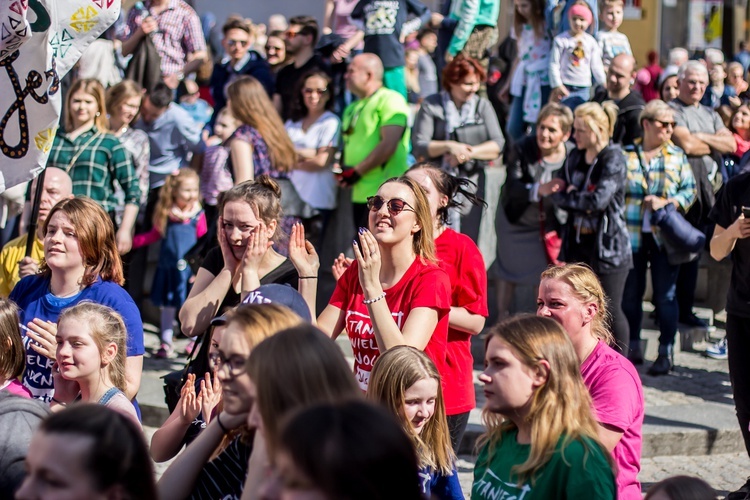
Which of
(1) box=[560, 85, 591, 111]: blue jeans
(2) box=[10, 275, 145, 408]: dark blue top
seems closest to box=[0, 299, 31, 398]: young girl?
(2) box=[10, 275, 145, 408]: dark blue top

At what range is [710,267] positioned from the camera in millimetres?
10242

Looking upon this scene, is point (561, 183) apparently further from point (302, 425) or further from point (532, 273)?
point (302, 425)

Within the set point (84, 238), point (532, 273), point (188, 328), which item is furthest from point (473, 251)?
point (532, 273)

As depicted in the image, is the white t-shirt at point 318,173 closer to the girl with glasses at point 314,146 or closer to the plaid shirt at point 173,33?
the girl with glasses at point 314,146

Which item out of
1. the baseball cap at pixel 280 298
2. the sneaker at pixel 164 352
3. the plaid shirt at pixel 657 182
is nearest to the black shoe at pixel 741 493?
the plaid shirt at pixel 657 182

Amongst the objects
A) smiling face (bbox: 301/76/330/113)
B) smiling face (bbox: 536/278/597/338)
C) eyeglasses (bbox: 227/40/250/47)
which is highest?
eyeglasses (bbox: 227/40/250/47)

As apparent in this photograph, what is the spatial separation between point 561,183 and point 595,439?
4906mm

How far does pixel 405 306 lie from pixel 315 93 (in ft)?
14.8

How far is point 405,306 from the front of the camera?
14.9 feet

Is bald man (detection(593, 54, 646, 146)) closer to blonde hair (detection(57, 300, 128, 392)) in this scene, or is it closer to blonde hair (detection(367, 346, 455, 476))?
blonde hair (detection(367, 346, 455, 476))

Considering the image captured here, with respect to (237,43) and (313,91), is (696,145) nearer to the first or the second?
(313,91)

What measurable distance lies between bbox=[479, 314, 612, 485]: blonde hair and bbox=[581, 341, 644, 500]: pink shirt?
1.73 feet

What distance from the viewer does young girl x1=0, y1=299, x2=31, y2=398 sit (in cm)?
410

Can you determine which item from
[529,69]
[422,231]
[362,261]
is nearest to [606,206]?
[529,69]
